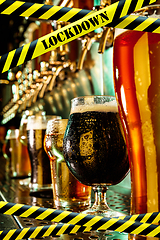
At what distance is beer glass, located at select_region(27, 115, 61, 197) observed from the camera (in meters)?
0.98

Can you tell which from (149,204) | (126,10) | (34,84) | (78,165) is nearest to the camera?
(126,10)

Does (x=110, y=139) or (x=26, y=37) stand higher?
(x=26, y=37)

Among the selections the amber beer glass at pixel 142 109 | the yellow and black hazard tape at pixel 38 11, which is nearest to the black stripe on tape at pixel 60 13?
the yellow and black hazard tape at pixel 38 11

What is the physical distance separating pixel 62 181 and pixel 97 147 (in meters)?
0.19

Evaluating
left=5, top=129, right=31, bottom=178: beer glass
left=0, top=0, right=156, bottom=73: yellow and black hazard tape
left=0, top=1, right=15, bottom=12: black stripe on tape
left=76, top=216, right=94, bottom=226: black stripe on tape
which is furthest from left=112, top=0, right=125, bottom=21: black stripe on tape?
left=5, top=129, right=31, bottom=178: beer glass

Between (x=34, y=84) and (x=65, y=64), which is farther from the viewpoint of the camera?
(x=34, y=84)

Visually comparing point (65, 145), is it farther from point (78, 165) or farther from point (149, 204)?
point (149, 204)

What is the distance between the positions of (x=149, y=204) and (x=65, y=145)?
230 millimetres

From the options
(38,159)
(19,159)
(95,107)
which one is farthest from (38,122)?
(19,159)

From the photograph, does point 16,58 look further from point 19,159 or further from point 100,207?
point 19,159

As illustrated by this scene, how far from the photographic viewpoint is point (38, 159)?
39.5 inches

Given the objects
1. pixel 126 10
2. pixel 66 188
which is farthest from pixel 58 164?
pixel 126 10

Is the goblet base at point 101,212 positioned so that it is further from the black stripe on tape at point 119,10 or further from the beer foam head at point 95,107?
the black stripe on tape at point 119,10

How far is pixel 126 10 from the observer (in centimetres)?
33
